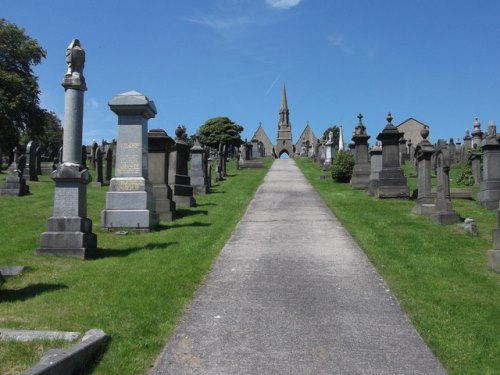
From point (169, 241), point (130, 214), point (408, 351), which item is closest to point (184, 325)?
point (408, 351)

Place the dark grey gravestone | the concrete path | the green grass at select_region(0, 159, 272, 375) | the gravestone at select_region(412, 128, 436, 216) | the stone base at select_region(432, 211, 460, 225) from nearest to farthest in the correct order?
the concrete path < the green grass at select_region(0, 159, 272, 375) < the stone base at select_region(432, 211, 460, 225) < the gravestone at select_region(412, 128, 436, 216) < the dark grey gravestone

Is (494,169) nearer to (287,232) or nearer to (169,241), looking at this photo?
(287,232)

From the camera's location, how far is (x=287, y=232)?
11.4 metres

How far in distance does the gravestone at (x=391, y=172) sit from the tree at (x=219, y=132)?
81796 mm

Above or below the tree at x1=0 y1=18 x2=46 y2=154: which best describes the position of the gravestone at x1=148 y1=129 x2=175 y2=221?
below

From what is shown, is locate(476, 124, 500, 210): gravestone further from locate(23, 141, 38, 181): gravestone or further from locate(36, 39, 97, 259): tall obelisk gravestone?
locate(23, 141, 38, 181): gravestone

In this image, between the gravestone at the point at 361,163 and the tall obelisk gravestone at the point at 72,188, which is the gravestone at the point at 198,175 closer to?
the gravestone at the point at 361,163

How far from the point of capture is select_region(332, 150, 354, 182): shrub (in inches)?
1064

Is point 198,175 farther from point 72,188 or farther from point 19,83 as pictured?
point 19,83

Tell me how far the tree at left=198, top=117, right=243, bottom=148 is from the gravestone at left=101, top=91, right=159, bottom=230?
290 feet

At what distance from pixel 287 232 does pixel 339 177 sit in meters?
16.8

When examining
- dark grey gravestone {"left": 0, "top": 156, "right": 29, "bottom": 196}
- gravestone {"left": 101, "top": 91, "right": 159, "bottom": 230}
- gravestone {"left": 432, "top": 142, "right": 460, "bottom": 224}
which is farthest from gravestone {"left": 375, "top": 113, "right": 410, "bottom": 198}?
dark grey gravestone {"left": 0, "top": 156, "right": 29, "bottom": 196}

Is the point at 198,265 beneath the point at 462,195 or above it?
beneath

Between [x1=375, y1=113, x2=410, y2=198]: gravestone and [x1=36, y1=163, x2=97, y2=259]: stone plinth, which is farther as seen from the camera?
[x1=375, y1=113, x2=410, y2=198]: gravestone
